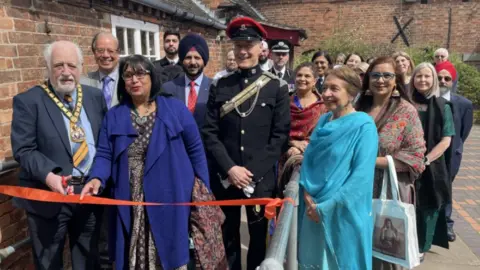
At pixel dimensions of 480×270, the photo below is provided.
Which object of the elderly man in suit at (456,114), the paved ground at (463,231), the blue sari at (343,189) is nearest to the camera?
the blue sari at (343,189)

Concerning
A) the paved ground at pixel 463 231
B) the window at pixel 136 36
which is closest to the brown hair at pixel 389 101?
the paved ground at pixel 463 231

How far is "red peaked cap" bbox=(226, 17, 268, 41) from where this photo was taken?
292 cm

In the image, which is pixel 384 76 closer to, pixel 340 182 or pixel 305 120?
pixel 305 120

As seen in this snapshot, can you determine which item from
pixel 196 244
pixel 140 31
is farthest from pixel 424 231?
pixel 140 31

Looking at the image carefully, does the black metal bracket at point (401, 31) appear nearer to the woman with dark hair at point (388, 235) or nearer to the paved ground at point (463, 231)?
the paved ground at point (463, 231)

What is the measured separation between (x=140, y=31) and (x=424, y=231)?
512 centimetres

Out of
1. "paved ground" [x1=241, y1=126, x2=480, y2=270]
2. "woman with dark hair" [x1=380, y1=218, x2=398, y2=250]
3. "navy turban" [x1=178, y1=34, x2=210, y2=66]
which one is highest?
"navy turban" [x1=178, y1=34, x2=210, y2=66]

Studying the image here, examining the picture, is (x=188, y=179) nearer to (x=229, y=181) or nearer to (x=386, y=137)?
(x=229, y=181)

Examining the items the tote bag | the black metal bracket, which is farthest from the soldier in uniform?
the black metal bracket

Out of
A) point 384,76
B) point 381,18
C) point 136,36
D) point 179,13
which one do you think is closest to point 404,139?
point 384,76

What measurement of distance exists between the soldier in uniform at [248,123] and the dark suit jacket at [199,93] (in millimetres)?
447

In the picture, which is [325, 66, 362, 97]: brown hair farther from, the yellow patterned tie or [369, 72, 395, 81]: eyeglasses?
the yellow patterned tie

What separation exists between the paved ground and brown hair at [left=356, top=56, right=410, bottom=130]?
187 centimetres

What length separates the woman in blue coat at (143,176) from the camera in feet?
8.15
